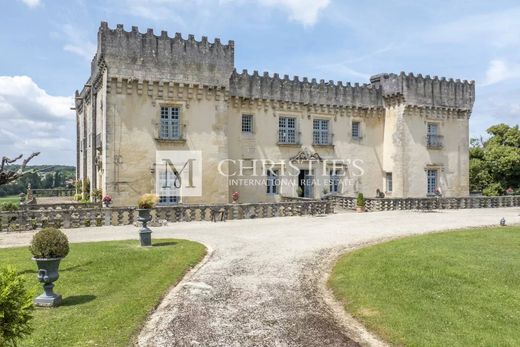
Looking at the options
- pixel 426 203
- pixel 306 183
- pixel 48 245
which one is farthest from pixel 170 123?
pixel 426 203

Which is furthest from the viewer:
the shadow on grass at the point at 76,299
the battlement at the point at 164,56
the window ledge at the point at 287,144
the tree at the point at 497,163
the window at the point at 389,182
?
the tree at the point at 497,163

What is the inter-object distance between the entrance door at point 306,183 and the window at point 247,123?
460 cm

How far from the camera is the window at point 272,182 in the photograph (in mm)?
27859

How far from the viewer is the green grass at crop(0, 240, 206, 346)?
700 centimetres

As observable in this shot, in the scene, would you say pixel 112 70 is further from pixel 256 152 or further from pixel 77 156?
pixel 77 156

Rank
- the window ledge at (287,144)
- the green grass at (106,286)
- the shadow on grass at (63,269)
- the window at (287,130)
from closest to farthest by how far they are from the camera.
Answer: the green grass at (106,286) < the shadow on grass at (63,269) < the window ledge at (287,144) < the window at (287,130)

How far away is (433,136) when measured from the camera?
32.2 meters

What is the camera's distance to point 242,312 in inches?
317

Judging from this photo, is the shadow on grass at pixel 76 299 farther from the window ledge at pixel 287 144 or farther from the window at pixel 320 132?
the window at pixel 320 132

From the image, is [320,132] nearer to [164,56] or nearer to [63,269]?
[164,56]

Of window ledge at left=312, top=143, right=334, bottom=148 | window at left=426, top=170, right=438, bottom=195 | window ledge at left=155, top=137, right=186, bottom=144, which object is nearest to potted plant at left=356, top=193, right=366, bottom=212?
window ledge at left=312, top=143, right=334, bottom=148

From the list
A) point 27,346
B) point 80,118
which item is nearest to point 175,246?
point 27,346

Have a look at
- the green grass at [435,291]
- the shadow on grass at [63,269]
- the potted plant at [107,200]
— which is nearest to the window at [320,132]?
the potted plant at [107,200]

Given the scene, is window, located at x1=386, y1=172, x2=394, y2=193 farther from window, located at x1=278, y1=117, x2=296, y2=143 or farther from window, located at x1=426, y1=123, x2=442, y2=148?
window, located at x1=278, y1=117, x2=296, y2=143
